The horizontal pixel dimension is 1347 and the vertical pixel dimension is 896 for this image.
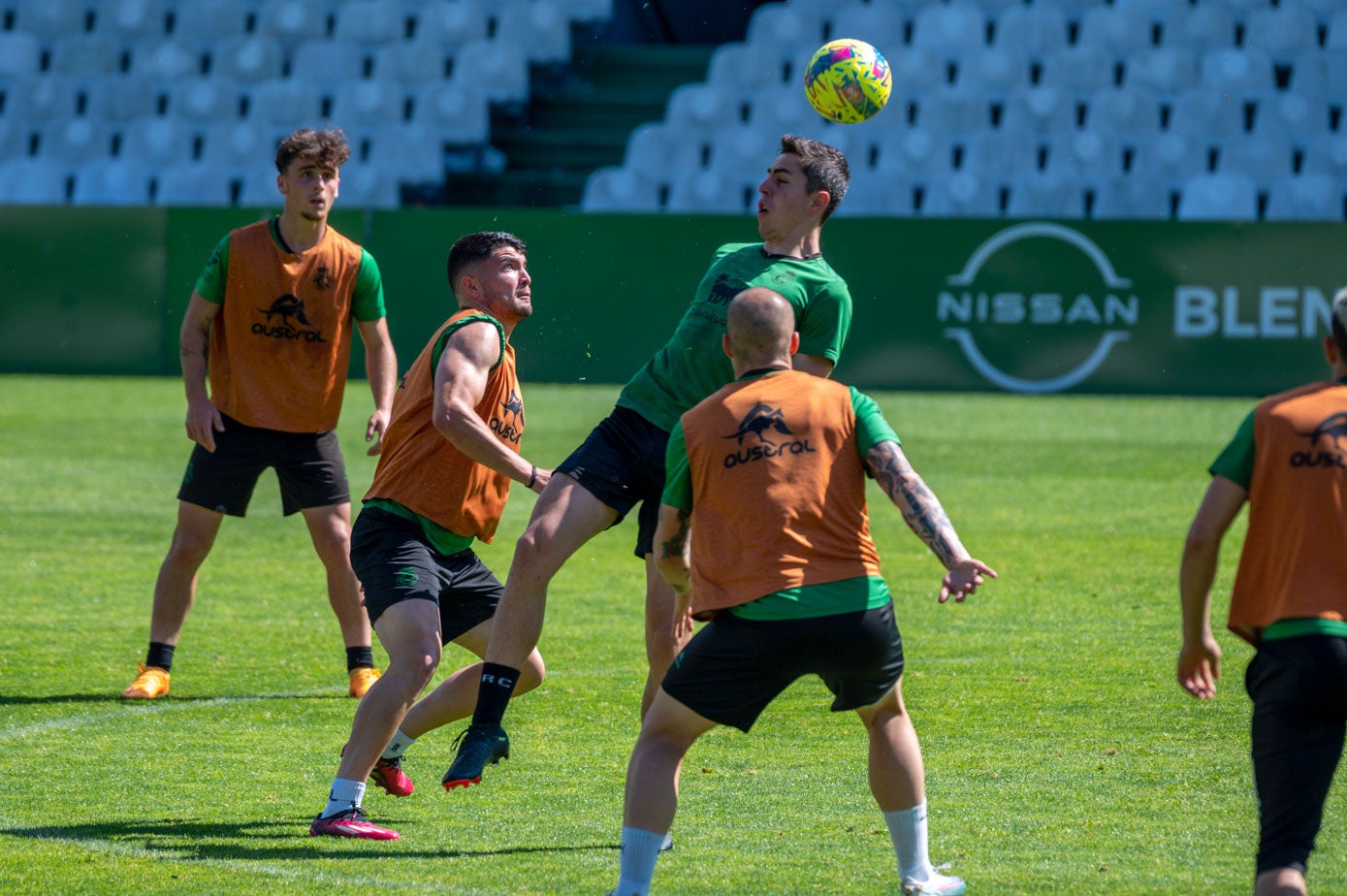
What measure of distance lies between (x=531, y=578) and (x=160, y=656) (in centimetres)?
273

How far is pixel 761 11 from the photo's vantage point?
84.3 ft

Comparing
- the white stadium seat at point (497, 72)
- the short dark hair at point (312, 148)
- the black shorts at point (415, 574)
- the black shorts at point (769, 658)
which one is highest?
the white stadium seat at point (497, 72)

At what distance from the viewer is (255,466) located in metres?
7.48

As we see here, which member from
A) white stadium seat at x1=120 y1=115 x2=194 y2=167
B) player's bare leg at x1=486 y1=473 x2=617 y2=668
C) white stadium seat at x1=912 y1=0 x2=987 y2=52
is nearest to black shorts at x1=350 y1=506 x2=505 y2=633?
player's bare leg at x1=486 y1=473 x2=617 y2=668

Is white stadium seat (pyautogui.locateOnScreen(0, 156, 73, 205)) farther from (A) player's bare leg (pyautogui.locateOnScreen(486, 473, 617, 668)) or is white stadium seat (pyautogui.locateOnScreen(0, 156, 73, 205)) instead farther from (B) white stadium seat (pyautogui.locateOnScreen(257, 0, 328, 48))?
(A) player's bare leg (pyautogui.locateOnScreen(486, 473, 617, 668))

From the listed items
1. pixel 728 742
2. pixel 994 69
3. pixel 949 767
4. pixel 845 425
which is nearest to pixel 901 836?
pixel 845 425

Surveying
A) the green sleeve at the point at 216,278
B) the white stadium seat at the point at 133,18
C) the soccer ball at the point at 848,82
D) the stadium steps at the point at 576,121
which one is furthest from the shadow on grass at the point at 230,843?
the white stadium seat at the point at 133,18

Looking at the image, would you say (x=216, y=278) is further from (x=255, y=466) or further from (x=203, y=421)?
(x=255, y=466)

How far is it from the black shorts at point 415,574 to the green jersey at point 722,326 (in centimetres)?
74

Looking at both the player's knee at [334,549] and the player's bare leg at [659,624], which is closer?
the player's bare leg at [659,624]

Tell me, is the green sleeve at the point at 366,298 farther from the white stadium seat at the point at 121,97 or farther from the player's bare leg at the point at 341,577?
the white stadium seat at the point at 121,97

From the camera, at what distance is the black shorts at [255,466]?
7.45m

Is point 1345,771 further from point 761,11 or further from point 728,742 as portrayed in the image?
point 761,11

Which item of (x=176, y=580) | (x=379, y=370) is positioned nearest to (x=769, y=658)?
(x=379, y=370)
